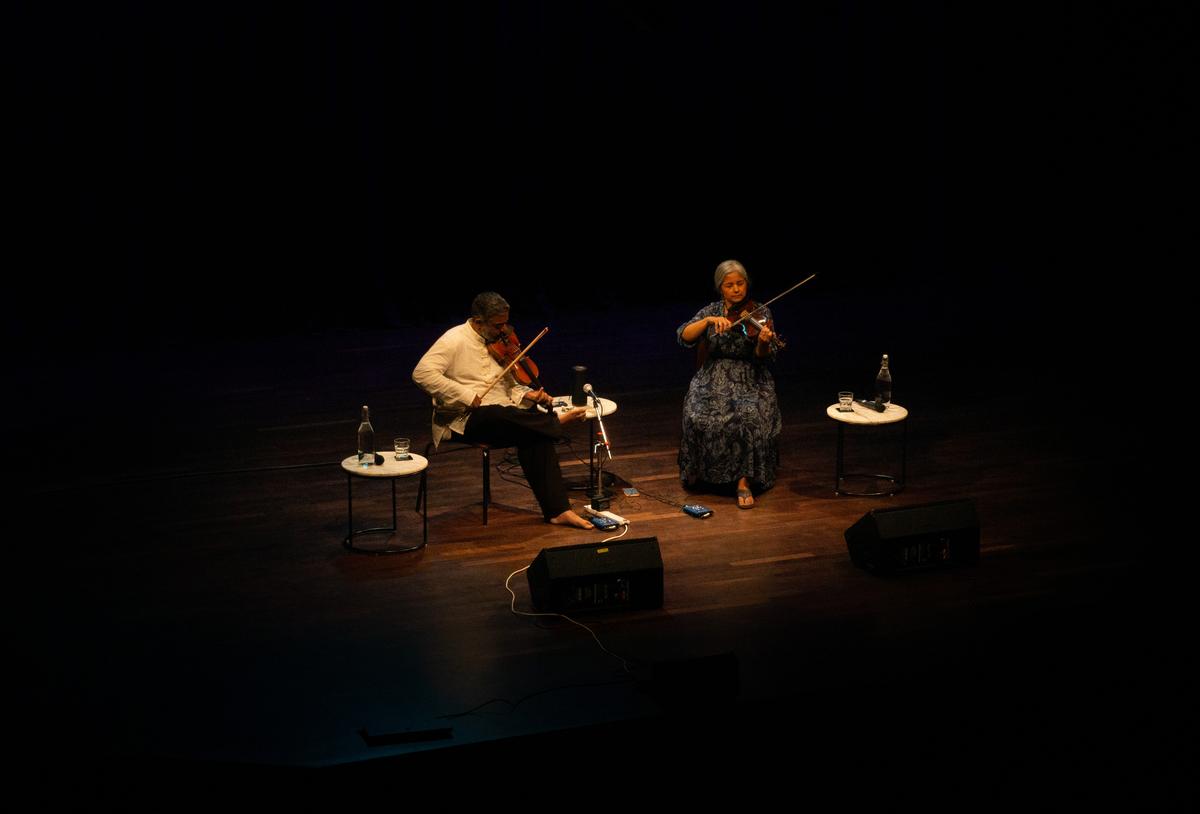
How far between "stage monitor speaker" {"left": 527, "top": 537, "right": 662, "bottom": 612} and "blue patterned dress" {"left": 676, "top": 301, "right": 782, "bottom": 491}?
121 cm

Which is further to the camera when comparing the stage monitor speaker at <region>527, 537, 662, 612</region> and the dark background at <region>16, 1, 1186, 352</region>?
the dark background at <region>16, 1, 1186, 352</region>

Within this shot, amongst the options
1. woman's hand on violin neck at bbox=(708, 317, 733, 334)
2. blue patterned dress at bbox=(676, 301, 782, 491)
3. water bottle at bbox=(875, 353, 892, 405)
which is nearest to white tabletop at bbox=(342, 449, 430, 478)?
blue patterned dress at bbox=(676, 301, 782, 491)

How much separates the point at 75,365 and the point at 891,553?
5.76m

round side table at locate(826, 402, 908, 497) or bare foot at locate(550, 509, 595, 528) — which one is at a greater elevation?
round side table at locate(826, 402, 908, 497)

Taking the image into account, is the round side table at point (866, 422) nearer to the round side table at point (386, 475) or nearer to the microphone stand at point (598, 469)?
the microphone stand at point (598, 469)

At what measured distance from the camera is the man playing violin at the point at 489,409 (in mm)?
5738

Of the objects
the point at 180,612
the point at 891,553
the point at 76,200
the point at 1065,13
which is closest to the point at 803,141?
the point at 1065,13

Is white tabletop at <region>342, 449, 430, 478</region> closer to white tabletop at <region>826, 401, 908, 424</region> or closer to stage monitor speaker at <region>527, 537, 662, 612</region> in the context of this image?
stage monitor speaker at <region>527, 537, 662, 612</region>

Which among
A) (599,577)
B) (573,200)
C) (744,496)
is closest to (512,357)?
(744,496)

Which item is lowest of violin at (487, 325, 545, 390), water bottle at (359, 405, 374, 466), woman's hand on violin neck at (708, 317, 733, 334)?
water bottle at (359, 405, 374, 466)

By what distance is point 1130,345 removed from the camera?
362 inches

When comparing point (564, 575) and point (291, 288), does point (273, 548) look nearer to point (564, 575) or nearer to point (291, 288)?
point (564, 575)

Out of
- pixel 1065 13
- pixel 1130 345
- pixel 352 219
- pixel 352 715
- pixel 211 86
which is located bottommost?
pixel 352 715

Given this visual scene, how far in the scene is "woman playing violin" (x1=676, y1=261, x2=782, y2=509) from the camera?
611cm
